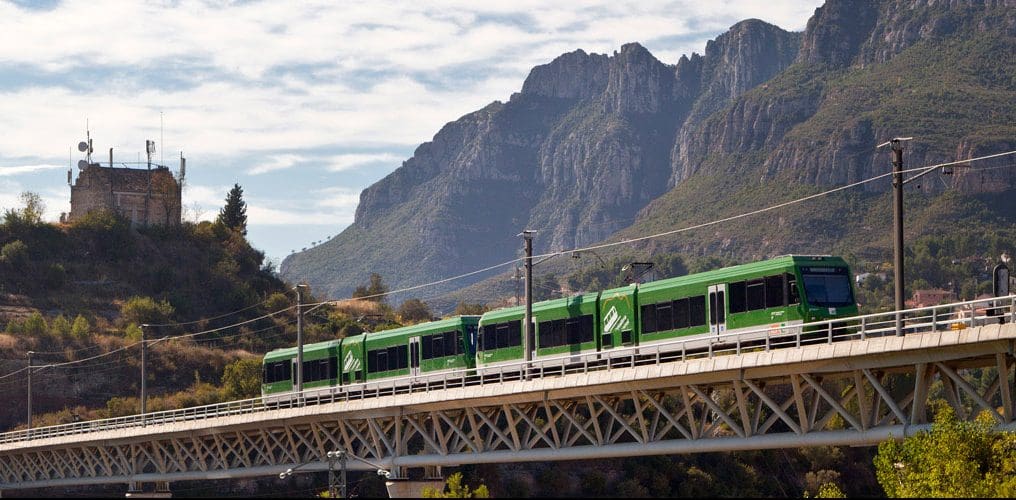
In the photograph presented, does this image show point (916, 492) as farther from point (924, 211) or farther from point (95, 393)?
point (924, 211)

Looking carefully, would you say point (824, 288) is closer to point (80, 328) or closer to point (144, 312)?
point (80, 328)

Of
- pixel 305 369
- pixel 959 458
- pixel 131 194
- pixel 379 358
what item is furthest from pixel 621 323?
pixel 131 194

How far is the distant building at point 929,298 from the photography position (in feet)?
580

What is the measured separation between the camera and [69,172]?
539 ft

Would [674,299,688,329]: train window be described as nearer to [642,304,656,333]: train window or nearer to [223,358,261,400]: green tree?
[642,304,656,333]: train window

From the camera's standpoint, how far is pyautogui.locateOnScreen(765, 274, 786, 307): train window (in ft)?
149

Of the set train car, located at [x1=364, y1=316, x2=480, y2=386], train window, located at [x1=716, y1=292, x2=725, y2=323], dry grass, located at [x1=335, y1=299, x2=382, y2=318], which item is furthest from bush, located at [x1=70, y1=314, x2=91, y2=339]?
train window, located at [x1=716, y1=292, x2=725, y2=323]

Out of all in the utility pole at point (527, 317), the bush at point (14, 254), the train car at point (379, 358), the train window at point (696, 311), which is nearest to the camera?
the train window at point (696, 311)

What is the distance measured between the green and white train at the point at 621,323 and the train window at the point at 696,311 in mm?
32

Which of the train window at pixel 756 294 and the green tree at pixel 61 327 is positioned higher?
the green tree at pixel 61 327

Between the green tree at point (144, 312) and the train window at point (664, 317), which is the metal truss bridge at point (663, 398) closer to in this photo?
the train window at point (664, 317)

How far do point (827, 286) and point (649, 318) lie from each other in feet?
22.8

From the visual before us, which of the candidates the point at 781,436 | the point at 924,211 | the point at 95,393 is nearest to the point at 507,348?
the point at 781,436

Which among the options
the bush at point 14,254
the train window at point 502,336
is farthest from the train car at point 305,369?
the bush at point 14,254
